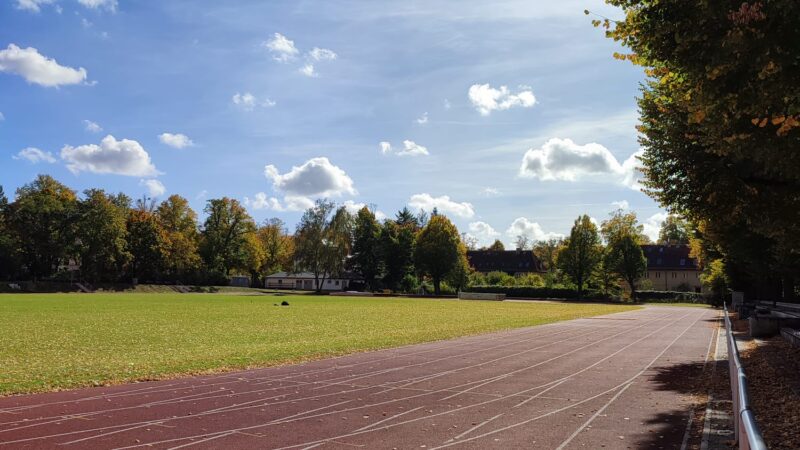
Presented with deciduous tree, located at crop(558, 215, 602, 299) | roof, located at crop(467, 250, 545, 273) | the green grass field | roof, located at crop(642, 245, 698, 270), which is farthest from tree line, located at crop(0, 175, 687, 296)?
the green grass field

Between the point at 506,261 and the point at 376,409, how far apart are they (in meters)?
126

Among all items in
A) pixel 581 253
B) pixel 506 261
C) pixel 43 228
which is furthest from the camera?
pixel 506 261

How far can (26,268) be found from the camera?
86.7 metres

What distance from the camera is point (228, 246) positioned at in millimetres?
102250

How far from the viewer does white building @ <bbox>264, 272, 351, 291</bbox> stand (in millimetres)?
112312

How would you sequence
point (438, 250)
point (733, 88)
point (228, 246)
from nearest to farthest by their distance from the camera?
1. point (733, 88)
2. point (438, 250)
3. point (228, 246)

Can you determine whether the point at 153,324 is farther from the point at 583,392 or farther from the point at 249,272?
the point at 249,272

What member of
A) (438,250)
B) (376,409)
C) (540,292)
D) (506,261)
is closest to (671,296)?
(540,292)

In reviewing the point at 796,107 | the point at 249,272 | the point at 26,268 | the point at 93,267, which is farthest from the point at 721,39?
the point at 249,272

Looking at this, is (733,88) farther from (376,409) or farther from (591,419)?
(376,409)

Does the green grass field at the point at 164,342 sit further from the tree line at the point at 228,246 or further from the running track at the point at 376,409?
the tree line at the point at 228,246

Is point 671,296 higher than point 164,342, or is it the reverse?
point 164,342

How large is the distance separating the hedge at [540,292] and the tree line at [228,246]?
90.6 inches

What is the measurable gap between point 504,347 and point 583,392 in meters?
8.04
